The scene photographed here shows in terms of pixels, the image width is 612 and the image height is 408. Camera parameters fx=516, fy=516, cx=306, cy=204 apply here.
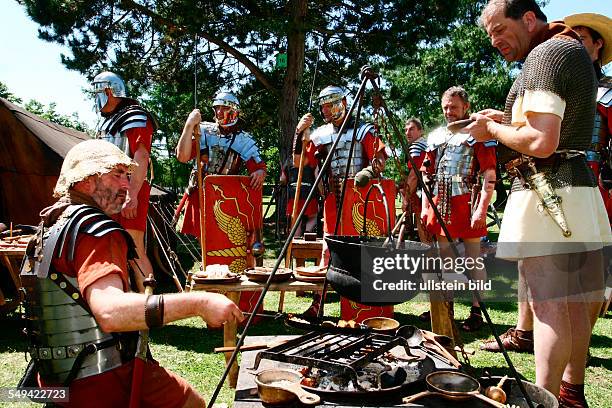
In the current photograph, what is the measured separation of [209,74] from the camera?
11156mm

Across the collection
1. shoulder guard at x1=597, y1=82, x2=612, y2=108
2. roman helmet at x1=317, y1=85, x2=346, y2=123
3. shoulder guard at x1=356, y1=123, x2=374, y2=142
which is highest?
roman helmet at x1=317, y1=85, x2=346, y2=123

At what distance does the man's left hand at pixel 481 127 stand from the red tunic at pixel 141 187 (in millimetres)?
2738

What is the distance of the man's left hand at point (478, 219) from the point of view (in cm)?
421

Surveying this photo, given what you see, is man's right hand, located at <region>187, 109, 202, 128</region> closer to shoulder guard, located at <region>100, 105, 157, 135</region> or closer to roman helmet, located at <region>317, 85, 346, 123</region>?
shoulder guard, located at <region>100, 105, 157, 135</region>

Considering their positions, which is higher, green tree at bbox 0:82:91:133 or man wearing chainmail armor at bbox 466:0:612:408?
green tree at bbox 0:82:91:133

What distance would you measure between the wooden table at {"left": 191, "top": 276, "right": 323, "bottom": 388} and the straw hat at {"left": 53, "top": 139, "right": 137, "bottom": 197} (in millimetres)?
1585

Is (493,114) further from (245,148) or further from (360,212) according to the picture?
(245,148)

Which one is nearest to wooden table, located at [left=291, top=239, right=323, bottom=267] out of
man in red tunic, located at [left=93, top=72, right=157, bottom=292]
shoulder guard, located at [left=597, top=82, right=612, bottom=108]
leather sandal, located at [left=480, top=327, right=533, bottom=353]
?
man in red tunic, located at [left=93, top=72, right=157, bottom=292]

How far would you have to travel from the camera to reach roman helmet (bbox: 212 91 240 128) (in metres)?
4.81

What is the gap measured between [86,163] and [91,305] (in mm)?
572

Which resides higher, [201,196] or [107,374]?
[201,196]

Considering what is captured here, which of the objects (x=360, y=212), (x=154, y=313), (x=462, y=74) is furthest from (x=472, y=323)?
(x=462, y=74)

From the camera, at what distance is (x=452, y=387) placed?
2.01m

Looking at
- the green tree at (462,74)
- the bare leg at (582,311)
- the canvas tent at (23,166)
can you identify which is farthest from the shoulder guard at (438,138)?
the green tree at (462,74)
